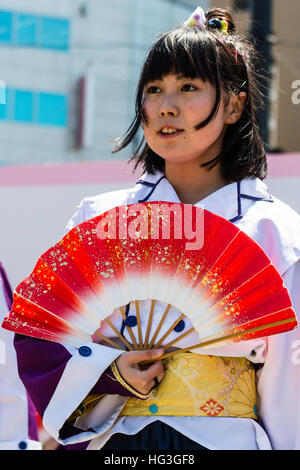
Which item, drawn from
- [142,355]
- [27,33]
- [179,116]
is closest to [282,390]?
[142,355]

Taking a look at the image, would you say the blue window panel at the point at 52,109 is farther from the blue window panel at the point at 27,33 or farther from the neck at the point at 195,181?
the neck at the point at 195,181

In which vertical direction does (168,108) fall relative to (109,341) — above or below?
above

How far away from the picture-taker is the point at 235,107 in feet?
6.33

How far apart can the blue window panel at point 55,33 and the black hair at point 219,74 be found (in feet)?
53.7

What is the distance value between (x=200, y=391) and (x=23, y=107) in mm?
16401

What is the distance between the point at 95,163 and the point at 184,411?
5.54ft

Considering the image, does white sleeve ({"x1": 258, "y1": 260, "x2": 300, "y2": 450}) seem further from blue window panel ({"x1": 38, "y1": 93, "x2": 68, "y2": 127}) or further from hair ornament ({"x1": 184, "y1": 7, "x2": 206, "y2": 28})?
blue window panel ({"x1": 38, "y1": 93, "x2": 68, "y2": 127})

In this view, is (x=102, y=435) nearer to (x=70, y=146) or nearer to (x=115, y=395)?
(x=115, y=395)

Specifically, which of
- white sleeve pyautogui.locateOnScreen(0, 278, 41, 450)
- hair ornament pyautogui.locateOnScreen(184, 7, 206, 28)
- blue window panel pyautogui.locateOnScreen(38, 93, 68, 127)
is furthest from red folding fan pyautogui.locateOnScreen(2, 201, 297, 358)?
blue window panel pyautogui.locateOnScreen(38, 93, 68, 127)

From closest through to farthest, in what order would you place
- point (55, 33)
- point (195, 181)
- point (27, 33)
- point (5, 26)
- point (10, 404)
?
1. point (195, 181)
2. point (10, 404)
3. point (5, 26)
4. point (27, 33)
5. point (55, 33)

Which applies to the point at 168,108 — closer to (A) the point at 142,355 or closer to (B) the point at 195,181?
(B) the point at 195,181

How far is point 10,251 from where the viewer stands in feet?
10.4

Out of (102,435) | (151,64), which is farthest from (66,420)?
(151,64)
